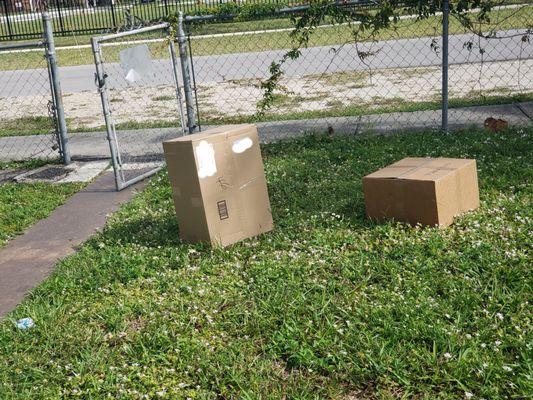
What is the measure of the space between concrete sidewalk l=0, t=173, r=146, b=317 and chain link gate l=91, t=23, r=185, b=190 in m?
0.30

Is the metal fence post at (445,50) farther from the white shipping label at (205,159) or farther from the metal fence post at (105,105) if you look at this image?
the white shipping label at (205,159)

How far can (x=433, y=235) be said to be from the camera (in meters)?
5.07

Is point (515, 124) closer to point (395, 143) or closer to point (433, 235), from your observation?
point (395, 143)

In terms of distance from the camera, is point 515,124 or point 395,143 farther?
point 515,124

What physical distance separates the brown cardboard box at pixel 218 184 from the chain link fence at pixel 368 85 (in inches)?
132

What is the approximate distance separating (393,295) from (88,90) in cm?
1069

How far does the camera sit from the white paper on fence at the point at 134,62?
23.9ft

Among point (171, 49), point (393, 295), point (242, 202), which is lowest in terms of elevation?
point (393, 295)

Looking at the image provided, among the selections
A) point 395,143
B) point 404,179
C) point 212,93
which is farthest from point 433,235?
point 212,93

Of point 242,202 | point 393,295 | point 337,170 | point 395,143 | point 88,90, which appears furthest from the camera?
A: point 88,90

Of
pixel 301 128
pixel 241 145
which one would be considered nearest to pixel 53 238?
pixel 241 145

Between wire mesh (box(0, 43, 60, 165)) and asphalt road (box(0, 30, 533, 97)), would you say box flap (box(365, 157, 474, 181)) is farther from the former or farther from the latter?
asphalt road (box(0, 30, 533, 97))

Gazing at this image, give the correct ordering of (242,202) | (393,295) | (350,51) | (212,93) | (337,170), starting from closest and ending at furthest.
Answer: (393,295) < (242,202) < (337,170) < (212,93) < (350,51)

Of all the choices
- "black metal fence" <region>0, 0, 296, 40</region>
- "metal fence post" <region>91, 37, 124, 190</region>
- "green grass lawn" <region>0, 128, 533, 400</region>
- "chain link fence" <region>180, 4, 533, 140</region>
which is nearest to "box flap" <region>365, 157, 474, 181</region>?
"green grass lawn" <region>0, 128, 533, 400</region>
